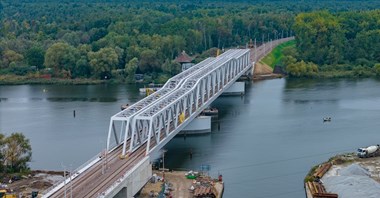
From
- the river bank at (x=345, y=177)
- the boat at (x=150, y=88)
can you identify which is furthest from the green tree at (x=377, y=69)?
the river bank at (x=345, y=177)

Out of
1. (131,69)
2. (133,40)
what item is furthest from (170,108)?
(133,40)

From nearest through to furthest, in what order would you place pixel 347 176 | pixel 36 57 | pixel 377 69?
1. pixel 347 176
2. pixel 377 69
3. pixel 36 57

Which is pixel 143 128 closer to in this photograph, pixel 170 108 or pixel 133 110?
pixel 133 110

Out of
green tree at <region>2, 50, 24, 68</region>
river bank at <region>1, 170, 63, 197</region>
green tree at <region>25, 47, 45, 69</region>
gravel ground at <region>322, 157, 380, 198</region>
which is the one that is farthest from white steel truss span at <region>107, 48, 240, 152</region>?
green tree at <region>2, 50, 24, 68</region>

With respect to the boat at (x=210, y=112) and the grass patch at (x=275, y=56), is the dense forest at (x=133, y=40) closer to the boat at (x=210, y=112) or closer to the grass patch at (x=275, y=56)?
the grass patch at (x=275, y=56)

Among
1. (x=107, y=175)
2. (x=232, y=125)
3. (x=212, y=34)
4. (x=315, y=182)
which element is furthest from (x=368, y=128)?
(x=212, y=34)

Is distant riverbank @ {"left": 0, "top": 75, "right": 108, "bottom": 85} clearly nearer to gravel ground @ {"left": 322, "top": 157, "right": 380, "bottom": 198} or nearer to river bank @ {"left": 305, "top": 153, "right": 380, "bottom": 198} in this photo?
river bank @ {"left": 305, "top": 153, "right": 380, "bottom": 198}
